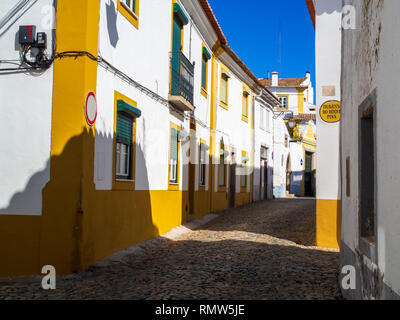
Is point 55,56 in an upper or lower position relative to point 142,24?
lower

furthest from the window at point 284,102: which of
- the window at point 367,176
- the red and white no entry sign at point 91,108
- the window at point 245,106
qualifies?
the window at point 367,176

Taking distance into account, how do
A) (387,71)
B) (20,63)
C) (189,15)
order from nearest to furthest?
(387,71) < (20,63) < (189,15)

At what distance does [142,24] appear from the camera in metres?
9.65

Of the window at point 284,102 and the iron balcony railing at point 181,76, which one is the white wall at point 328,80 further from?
the window at point 284,102

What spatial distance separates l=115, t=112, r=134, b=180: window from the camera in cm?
862

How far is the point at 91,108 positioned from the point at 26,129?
1.01 metres

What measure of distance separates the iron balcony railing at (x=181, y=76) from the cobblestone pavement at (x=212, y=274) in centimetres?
372

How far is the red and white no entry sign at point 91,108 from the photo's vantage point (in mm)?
7143

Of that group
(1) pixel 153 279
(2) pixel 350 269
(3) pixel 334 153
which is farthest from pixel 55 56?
(3) pixel 334 153

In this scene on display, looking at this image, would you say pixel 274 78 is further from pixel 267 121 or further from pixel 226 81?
pixel 226 81

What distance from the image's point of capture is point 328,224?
9.80 metres
